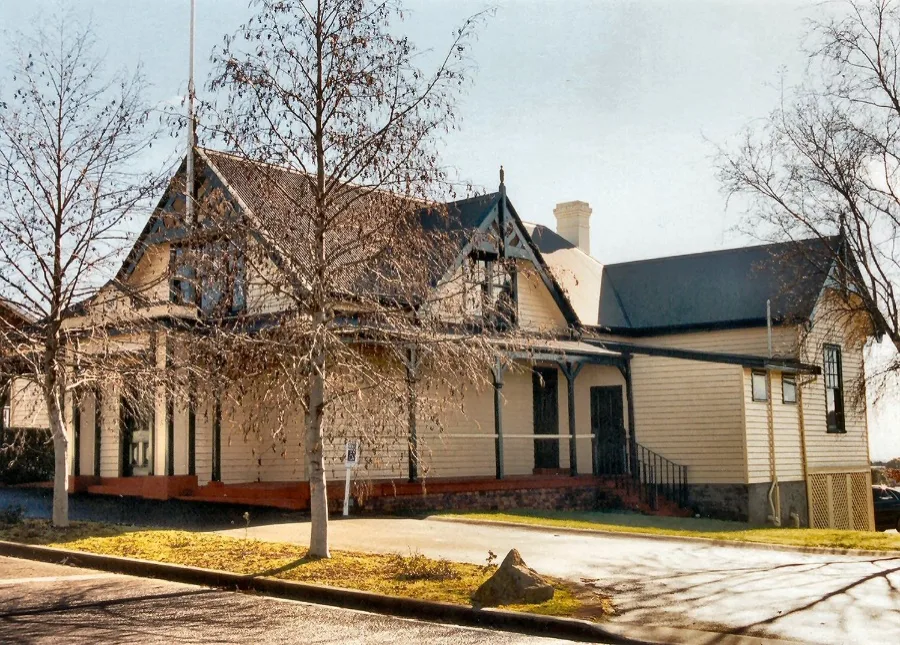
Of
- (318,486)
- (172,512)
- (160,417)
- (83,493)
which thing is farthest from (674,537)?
(83,493)

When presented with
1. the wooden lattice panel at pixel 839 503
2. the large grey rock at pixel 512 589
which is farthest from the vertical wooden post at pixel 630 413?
the large grey rock at pixel 512 589

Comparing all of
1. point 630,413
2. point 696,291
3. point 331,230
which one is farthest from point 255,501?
point 696,291

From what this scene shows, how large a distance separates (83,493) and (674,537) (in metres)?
13.4

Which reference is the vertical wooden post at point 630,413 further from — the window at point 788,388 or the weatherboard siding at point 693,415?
the window at point 788,388

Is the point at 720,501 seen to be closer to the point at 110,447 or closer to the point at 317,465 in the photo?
the point at 110,447

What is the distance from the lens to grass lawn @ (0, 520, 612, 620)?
31.4 ft

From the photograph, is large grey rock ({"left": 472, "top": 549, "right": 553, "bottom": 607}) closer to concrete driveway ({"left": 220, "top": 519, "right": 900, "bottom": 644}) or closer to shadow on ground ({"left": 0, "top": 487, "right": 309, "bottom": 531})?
concrete driveway ({"left": 220, "top": 519, "right": 900, "bottom": 644})

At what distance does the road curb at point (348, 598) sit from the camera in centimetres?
845

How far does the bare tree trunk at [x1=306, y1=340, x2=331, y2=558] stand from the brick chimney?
21.9 metres

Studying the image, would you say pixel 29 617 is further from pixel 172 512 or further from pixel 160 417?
pixel 160 417

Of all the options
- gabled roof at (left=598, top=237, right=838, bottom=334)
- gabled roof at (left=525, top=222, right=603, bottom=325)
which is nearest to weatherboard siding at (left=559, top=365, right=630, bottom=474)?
gabled roof at (left=525, top=222, right=603, bottom=325)

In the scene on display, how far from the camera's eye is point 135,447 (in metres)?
22.2

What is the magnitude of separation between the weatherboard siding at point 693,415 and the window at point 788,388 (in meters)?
1.48

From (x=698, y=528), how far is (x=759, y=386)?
5434mm
